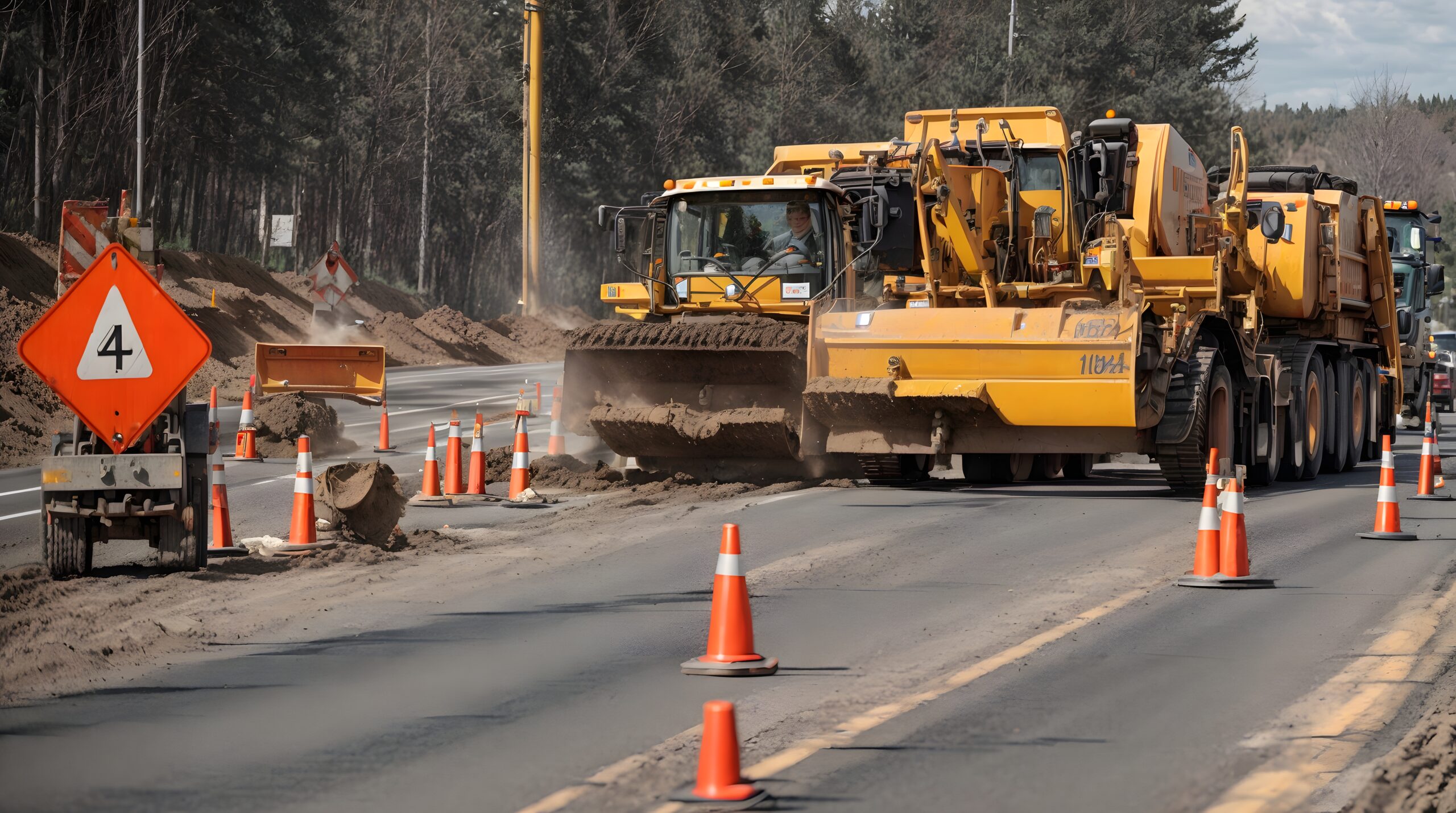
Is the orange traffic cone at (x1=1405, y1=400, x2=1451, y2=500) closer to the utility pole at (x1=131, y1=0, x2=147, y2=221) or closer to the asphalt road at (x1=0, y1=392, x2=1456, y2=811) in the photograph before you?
the asphalt road at (x1=0, y1=392, x2=1456, y2=811)

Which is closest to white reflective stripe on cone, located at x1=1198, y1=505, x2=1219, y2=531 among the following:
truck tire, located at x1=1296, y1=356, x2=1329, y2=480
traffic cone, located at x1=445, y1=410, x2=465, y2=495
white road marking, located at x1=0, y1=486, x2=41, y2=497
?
traffic cone, located at x1=445, y1=410, x2=465, y2=495

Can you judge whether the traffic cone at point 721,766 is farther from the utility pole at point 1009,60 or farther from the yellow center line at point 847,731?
the utility pole at point 1009,60

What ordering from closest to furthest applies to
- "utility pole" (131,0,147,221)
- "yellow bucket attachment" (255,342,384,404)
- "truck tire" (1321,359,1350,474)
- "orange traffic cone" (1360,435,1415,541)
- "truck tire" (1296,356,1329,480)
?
"orange traffic cone" (1360,435,1415,541) < "truck tire" (1296,356,1329,480) < "truck tire" (1321,359,1350,474) < "yellow bucket attachment" (255,342,384,404) < "utility pole" (131,0,147,221)

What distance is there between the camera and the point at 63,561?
1036 centimetres

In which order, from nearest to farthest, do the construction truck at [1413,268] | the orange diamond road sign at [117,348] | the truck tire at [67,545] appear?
1. the orange diamond road sign at [117,348]
2. the truck tire at [67,545]
3. the construction truck at [1413,268]

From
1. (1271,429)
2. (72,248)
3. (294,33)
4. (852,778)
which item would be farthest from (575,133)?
(852,778)

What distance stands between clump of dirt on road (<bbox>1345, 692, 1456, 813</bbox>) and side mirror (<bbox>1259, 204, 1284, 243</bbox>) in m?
12.0

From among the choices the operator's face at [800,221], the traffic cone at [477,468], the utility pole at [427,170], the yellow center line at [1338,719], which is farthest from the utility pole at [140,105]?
the yellow center line at [1338,719]

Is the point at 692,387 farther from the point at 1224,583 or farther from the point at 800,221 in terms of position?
the point at 1224,583

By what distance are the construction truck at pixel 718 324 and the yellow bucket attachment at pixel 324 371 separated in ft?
22.3

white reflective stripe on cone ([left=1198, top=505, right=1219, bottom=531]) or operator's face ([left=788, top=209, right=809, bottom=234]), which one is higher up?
operator's face ([left=788, top=209, right=809, bottom=234])

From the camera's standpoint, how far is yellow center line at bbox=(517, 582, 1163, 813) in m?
5.77

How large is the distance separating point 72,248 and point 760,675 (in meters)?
5.81

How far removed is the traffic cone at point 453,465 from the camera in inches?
632
